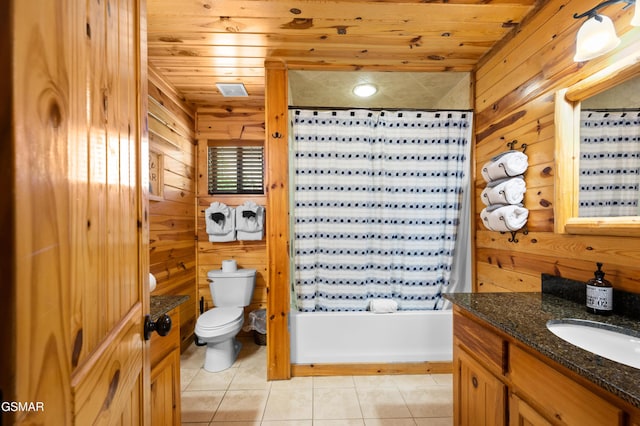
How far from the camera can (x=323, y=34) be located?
181cm

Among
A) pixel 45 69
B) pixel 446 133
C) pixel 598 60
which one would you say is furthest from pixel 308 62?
pixel 45 69

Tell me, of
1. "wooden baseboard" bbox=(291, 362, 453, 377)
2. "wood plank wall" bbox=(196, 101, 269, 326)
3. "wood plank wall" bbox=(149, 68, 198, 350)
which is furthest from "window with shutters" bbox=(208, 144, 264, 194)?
"wooden baseboard" bbox=(291, 362, 453, 377)

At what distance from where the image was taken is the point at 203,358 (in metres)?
2.39

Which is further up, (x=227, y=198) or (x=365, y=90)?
(x=365, y=90)

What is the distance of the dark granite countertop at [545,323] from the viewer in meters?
0.65

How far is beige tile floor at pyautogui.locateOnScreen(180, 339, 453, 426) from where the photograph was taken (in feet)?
5.42

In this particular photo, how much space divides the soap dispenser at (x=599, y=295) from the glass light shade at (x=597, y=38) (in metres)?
0.87

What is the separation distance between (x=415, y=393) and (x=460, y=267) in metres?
1.01

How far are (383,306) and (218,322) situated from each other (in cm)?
131

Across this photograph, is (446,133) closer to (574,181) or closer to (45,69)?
(574,181)

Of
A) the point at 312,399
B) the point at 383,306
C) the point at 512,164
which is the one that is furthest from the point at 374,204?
the point at 312,399

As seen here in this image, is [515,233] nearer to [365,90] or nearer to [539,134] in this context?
[539,134]

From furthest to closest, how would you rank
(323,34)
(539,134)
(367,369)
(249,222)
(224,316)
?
(249,222) → (224,316) → (367,369) → (323,34) → (539,134)

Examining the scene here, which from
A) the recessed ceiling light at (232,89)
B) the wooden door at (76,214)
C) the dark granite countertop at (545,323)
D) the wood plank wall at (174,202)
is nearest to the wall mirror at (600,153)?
the dark granite countertop at (545,323)
